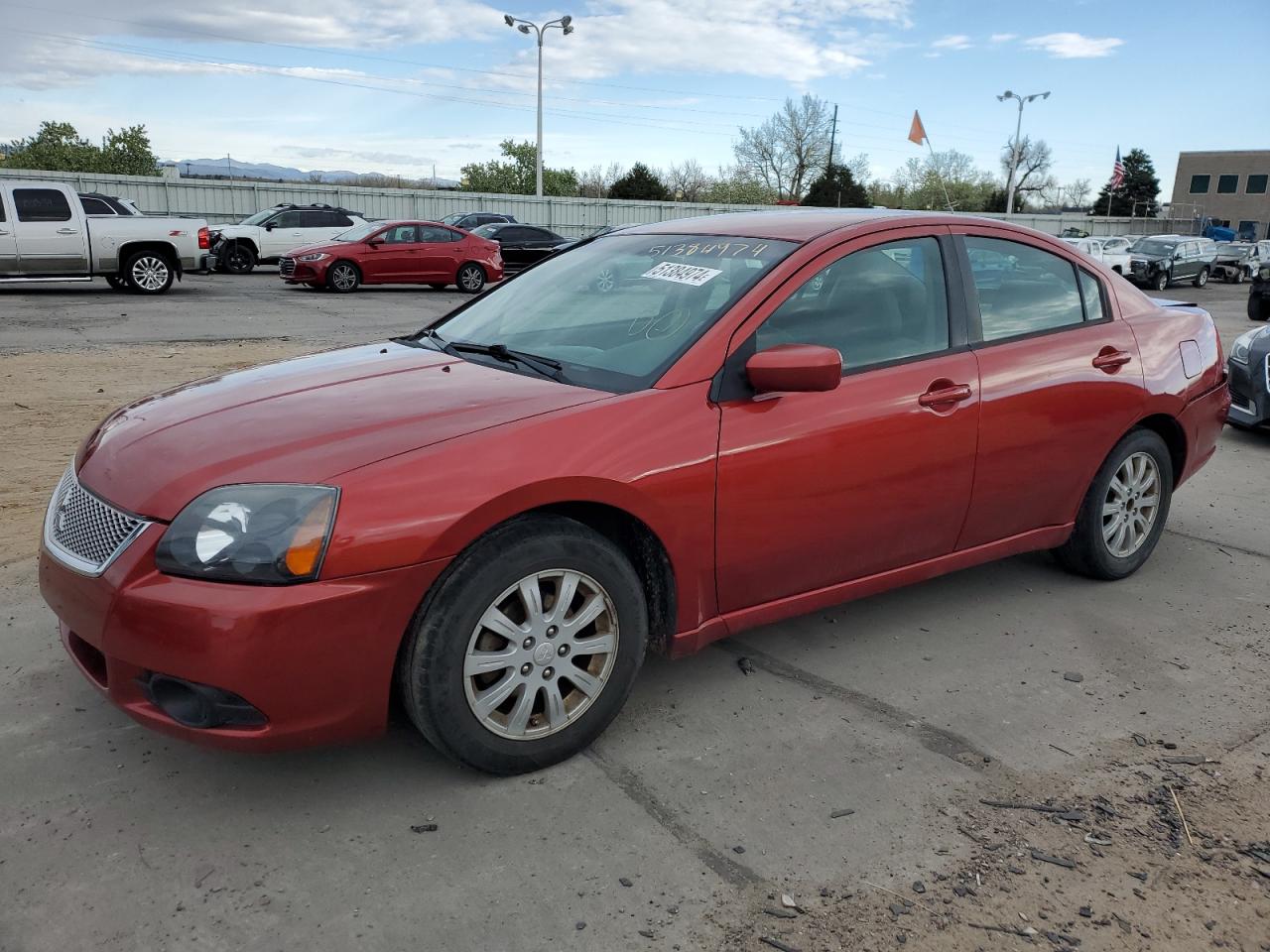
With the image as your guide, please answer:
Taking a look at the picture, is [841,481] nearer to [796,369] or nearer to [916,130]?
[796,369]

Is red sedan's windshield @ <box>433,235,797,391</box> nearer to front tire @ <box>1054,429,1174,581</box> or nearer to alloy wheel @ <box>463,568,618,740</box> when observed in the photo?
alloy wheel @ <box>463,568,618,740</box>

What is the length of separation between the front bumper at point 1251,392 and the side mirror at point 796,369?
594 centimetres

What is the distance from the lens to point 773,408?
3268 millimetres

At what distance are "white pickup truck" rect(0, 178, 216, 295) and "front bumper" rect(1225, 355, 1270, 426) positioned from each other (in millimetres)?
16192

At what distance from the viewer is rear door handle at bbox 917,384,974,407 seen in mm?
3633

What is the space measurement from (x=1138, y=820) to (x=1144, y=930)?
0.49m

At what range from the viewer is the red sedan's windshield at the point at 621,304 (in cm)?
333

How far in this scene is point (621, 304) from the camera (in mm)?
3727

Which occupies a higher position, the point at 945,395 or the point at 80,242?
the point at 80,242

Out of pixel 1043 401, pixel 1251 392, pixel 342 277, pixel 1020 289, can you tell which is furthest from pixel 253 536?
pixel 342 277

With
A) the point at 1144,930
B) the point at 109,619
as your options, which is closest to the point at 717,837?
the point at 1144,930

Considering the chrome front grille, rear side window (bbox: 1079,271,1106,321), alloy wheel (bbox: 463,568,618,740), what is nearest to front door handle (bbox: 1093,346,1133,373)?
rear side window (bbox: 1079,271,1106,321)

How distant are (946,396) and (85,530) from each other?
277 cm

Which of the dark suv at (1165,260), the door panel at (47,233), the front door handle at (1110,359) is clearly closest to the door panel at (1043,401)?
the front door handle at (1110,359)
